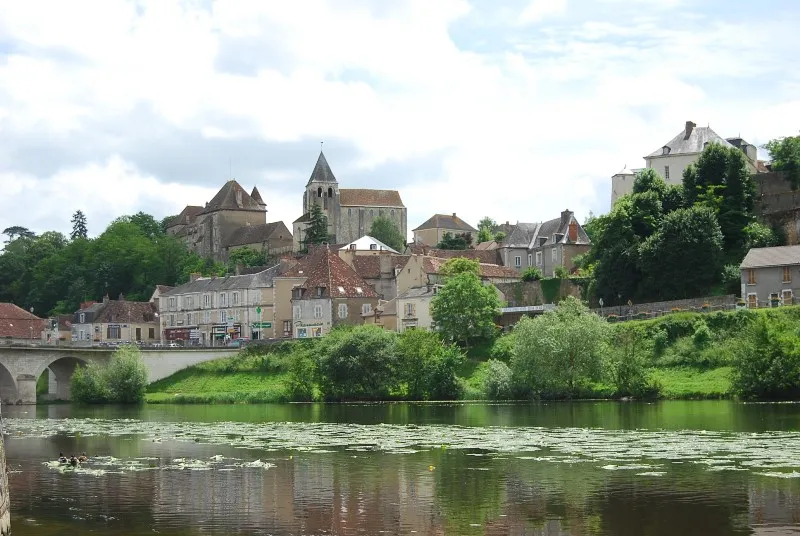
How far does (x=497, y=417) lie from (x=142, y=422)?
17777 mm

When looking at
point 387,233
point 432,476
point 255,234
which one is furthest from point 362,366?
point 255,234

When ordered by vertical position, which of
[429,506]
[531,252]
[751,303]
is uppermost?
[531,252]

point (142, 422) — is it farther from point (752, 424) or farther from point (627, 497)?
point (627, 497)

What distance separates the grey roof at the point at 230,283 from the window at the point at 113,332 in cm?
587

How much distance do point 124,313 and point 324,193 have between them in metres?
45.9

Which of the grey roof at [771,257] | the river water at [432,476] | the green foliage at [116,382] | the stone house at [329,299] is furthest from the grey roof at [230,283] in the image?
the river water at [432,476]

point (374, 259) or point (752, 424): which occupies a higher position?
point (374, 259)

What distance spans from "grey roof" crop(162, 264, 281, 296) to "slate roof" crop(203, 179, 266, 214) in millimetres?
45035

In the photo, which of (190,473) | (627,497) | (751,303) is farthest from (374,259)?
(627,497)

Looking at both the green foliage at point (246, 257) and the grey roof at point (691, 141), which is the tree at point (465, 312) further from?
the green foliage at point (246, 257)

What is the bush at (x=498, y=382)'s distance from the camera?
67938 mm

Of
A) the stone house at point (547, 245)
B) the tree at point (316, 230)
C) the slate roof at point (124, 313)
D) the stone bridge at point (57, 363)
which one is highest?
the tree at point (316, 230)

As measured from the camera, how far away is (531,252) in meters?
118

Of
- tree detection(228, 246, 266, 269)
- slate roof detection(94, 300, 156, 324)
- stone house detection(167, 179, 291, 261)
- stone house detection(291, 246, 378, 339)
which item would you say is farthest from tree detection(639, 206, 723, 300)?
stone house detection(167, 179, 291, 261)
